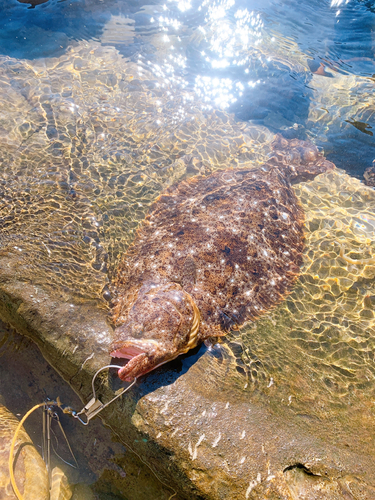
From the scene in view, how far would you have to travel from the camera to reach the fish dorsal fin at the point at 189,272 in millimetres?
3609

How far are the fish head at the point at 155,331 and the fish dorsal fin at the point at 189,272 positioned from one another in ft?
1.03

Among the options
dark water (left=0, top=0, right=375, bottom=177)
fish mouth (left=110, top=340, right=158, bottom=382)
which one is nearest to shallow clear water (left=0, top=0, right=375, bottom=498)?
dark water (left=0, top=0, right=375, bottom=177)

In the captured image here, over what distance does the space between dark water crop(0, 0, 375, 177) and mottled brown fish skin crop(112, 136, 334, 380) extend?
105 inches

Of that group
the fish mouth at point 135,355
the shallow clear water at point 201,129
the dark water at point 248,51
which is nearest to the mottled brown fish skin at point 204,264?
the fish mouth at point 135,355

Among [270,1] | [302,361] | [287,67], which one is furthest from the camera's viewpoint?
[270,1]

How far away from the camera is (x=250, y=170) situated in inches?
209

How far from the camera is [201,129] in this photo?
633cm

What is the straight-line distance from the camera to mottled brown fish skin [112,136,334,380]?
9.62ft

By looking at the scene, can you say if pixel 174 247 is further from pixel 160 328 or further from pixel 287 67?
pixel 287 67

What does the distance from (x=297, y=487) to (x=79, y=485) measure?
2094 millimetres

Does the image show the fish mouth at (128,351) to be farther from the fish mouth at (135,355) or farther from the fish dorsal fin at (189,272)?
the fish dorsal fin at (189,272)

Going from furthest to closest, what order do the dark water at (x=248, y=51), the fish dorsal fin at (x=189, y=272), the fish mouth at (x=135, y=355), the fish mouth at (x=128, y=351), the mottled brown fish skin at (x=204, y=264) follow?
the dark water at (x=248, y=51) < the fish dorsal fin at (x=189, y=272) < the mottled brown fish skin at (x=204, y=264) < the fish mouth at (x=128, y=351) < the fish mouth at (x=135, y=355)

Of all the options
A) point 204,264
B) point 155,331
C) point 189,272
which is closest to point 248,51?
point 204,264

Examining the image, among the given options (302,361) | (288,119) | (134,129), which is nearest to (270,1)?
(288,119)
